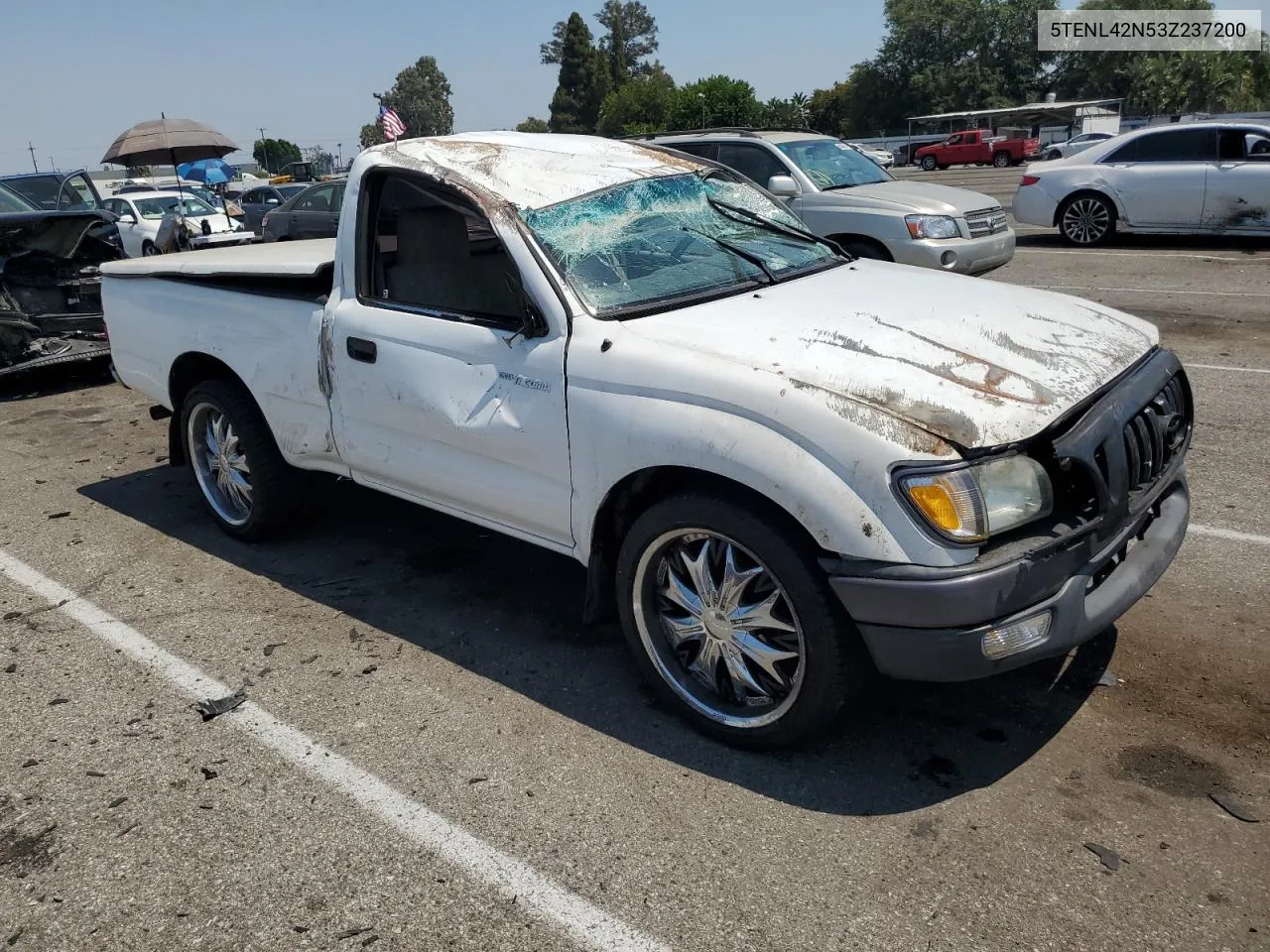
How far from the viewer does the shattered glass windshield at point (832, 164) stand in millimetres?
10555

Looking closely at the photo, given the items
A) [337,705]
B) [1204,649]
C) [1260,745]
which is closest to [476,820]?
[337,705]

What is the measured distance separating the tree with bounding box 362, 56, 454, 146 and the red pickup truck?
90163 mm

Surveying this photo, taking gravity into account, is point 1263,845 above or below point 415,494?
below

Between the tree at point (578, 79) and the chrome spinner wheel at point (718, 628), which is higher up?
the tree at point (578, 79)

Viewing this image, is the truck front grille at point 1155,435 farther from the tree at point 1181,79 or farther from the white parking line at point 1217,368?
the tree at point 1181,79

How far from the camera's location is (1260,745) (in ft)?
10.3

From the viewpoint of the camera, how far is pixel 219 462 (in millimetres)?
5207

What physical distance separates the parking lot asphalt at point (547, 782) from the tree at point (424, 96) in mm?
130242

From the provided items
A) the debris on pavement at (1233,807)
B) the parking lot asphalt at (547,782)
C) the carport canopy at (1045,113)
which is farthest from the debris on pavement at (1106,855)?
the carport canopy at (1045,113)

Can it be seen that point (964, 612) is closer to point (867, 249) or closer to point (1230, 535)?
point (1230, 535)

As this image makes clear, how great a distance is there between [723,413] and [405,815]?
152 centimetres

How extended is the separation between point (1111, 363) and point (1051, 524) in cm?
75

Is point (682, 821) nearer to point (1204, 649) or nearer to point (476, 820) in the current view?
point (476, 820)

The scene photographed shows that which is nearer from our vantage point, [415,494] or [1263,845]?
[1263,845]
